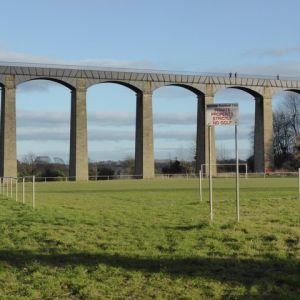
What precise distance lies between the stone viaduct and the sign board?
178ft

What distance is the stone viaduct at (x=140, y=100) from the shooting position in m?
70.2

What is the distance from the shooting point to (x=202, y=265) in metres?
8.74

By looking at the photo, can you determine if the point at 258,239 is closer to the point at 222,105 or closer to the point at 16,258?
the point at 222,105

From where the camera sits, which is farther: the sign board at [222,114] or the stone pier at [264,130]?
the stone pier at [264,130]

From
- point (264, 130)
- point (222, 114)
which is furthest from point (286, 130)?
point (222, 114)

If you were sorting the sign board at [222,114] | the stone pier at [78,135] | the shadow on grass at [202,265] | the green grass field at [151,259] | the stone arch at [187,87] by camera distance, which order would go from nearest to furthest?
the green grass field at [151,259] < the shadow on grass at [202,265] < the sign board at [222,114] < the stone pier at [78,135] < the stone arch at [187,87]

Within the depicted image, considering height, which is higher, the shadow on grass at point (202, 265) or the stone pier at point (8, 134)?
the stone pier at point (8, 134)

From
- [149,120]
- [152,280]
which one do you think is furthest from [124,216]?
[149,120]

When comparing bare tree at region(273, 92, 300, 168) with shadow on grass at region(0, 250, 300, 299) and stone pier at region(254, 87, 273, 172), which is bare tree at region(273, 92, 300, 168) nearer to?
stone pier at region(254, 87, 273, 172)

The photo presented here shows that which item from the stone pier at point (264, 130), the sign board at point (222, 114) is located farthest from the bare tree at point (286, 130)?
the sign board at point (222, 114)

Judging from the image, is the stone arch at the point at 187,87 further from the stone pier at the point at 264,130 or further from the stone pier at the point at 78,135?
the stone pier at the point at 78,135

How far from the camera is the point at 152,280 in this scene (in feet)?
26.1

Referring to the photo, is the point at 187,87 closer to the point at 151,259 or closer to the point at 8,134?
the point at 8,134

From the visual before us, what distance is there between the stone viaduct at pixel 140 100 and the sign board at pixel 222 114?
54252 millimetres
